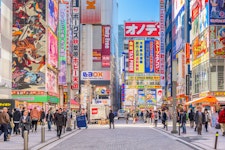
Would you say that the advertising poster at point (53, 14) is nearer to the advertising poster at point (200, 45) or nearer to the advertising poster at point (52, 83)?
the advertising poster at point (52, 83)

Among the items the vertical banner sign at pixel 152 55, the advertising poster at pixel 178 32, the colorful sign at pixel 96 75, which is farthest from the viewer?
the vertical banner sign at pixel 152 55

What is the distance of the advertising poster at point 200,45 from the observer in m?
69.2

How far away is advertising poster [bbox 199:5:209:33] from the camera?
68.3m

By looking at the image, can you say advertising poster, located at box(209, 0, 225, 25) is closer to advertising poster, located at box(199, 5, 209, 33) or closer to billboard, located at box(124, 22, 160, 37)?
advertising poster, located at box(199, 5, 209, 33)

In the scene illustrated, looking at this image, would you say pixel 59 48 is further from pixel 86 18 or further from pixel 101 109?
pixel 86 18

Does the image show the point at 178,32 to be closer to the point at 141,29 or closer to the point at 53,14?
the point at 53,14

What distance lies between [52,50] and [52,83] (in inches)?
220

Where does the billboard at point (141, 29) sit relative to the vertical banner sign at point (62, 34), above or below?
above

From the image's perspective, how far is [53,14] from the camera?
8219cm

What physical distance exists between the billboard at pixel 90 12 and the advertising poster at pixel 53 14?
7610cm

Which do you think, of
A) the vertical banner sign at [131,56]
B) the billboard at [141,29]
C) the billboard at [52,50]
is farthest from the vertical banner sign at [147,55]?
the billboard at [52,50]

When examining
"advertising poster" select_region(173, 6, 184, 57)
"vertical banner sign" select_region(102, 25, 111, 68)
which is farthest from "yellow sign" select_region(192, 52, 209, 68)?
"vertical banner sign" select_region(102, 25, 111, 68)

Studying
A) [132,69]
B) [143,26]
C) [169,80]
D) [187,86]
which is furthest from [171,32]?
[132,69]

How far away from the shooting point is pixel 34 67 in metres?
77.0
